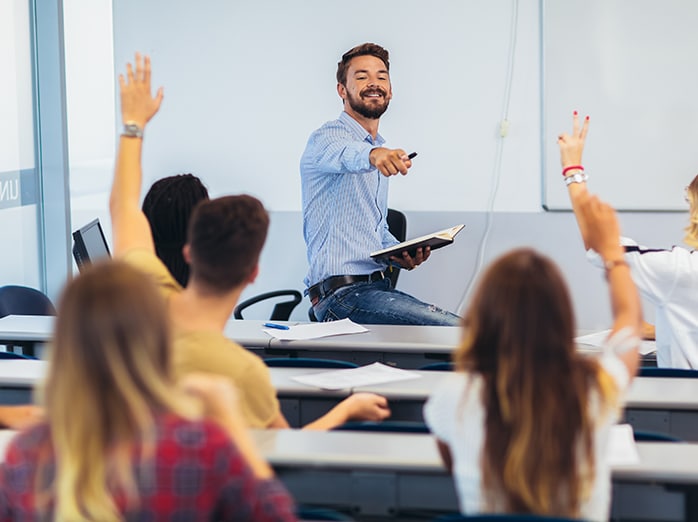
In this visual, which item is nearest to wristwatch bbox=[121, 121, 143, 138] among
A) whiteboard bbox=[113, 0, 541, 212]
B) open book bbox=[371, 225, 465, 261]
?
open book bbox=[371, 225, 465, 261]

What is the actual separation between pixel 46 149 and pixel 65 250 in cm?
63


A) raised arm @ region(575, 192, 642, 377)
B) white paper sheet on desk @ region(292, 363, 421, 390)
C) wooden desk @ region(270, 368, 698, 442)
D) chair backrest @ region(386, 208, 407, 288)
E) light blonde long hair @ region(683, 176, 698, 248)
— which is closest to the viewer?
raised arm @ region(575, 192, 642, 377)

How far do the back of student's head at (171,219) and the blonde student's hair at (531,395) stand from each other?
1491mm

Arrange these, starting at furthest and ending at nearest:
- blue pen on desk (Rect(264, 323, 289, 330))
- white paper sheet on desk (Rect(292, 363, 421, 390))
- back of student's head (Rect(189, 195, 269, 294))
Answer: blue pen on desk (Rect(264, 323, 289, 330)) → white paper sheet on desk (Rect(292, 363, 421, 390)) → back of student's head (Rect(189, 195, 269, 294))

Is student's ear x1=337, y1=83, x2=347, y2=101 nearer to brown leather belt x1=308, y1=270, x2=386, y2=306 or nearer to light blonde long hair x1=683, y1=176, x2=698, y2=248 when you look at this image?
brown leather belt x1=308, y1=270, x2=386, y2=306

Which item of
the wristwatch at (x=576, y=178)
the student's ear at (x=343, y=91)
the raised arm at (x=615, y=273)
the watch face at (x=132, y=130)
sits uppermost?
the student's ear at (x=343, y=91)

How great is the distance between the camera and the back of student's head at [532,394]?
1705 millimetres

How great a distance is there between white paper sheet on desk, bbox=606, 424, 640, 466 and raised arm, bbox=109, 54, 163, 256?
123 centimetres

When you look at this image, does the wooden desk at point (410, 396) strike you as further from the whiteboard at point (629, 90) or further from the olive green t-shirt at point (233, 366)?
the whiteboard at point (629, 90)

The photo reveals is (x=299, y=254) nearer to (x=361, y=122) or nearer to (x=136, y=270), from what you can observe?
Answer: (x=361, y=122)

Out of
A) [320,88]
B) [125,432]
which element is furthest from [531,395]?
[320,88]

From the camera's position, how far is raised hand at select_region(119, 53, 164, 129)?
2617mm

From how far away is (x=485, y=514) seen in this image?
5.57 ft

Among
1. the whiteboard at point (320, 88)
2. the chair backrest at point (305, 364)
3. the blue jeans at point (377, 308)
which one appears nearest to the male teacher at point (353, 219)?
the blue jeans at point (377, 308)
